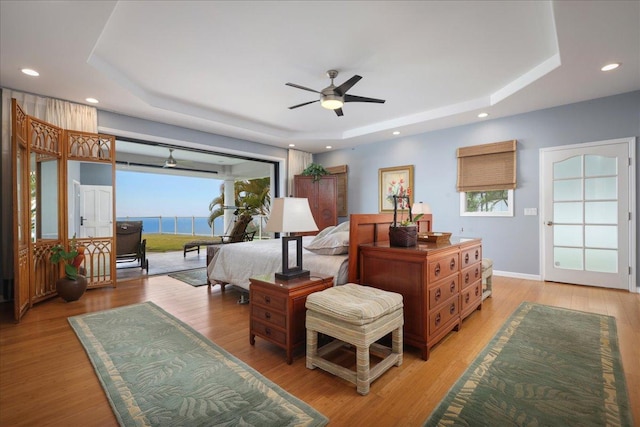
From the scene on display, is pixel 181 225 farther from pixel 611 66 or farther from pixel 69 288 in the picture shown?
pixel 611 66

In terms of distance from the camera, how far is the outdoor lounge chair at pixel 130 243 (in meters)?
4.95

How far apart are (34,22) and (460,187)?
17.9 feet

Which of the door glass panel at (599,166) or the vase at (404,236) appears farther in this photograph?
the door glass panel at (599,166)

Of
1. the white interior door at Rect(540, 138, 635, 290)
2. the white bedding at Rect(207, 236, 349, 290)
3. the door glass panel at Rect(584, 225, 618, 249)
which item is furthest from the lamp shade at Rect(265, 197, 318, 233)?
the door glass panel at Rect(584, 225, 618, 249)

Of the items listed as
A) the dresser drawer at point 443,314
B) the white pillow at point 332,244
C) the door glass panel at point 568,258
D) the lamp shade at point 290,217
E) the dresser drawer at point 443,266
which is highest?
the lamp shade at point 290,217

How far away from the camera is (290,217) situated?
86.7 inches

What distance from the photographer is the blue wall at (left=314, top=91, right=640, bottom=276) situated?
152 inches

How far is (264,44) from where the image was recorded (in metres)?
2.81

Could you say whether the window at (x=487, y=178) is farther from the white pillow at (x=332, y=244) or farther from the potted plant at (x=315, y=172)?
the white pillow at (x=332, y=244)

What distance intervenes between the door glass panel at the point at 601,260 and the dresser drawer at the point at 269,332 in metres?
4.37

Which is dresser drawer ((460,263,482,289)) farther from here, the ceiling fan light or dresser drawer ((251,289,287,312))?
the ceiling fan light

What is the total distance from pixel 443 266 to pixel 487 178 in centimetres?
315

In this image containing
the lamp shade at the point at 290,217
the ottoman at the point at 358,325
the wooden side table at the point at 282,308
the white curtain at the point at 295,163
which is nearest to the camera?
the ottoman at the point at 358,325

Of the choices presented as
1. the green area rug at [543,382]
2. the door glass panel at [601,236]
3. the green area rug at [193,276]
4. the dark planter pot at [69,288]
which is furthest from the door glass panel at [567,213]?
the dark planter pot at [69,288]
